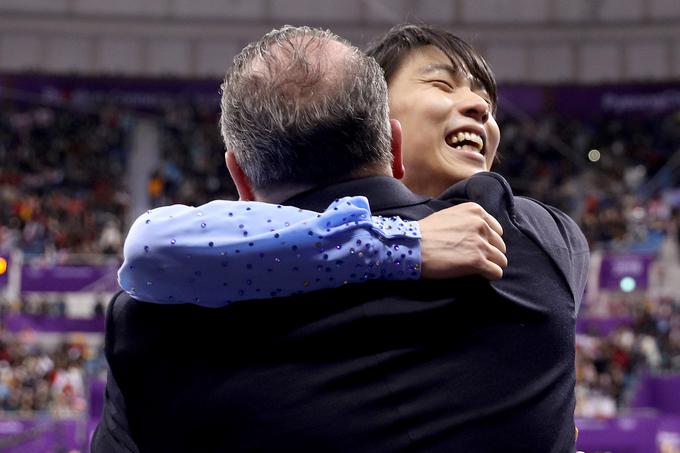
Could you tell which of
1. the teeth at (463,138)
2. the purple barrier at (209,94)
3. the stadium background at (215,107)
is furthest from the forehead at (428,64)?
the purple barrier at (209,94)

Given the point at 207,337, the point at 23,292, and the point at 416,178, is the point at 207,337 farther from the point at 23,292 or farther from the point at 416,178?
the point at 23,292

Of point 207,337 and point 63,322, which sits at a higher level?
point 207,337

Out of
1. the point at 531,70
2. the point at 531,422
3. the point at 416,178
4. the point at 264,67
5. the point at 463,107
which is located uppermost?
the point at 264,67

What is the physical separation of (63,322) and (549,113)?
14802mm

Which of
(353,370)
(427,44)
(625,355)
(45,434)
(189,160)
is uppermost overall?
(427,44)

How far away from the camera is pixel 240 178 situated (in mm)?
1536

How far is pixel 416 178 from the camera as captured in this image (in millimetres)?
2092

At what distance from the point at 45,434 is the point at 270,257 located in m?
8.82

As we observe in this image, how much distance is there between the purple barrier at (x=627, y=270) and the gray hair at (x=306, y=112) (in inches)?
585

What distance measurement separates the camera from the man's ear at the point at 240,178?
1.52 m

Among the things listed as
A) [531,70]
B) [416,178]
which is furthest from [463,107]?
[531,70]

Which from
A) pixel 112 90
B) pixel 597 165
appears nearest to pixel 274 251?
pixel 597 165

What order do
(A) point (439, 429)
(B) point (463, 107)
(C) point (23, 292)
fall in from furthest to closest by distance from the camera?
(C) point (23, 292) → (B) point (463, 107) → (A) point (439, 429)

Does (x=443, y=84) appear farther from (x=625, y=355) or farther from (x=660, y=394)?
(x=625, y=355)
